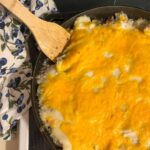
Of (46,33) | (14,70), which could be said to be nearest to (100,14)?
(46,33)

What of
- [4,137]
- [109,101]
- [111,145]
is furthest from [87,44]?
[4,137]

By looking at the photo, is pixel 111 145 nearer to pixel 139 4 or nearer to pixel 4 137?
pixel 4 137

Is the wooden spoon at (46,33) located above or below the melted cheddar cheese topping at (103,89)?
above

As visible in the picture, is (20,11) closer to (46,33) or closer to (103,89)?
(46,33)

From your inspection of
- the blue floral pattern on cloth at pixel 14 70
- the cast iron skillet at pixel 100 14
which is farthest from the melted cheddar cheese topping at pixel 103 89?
the blue floral pattern on cloth at pixel 14 70

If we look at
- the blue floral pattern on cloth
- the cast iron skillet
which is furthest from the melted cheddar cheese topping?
the blue floral pattern on cloth

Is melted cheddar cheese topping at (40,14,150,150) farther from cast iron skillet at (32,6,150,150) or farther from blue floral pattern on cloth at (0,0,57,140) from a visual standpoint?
blue floral pattern on cloth at (0,0,57,140)

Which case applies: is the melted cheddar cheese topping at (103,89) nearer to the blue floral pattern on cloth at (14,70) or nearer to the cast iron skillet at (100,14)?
the cast iron skillet at (100,14)
